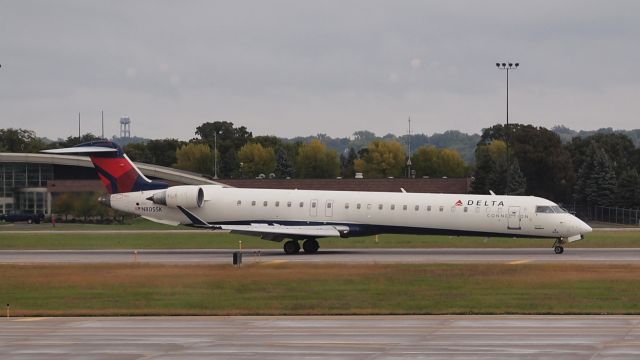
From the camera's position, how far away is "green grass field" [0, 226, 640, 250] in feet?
195

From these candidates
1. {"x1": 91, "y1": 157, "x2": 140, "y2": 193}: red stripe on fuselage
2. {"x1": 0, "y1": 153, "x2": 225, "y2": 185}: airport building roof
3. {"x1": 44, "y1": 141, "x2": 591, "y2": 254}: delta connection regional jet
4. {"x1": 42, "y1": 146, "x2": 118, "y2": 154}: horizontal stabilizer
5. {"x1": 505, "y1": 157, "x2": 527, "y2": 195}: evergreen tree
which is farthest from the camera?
{"x1": 505, "y1": 157, "x2": 527, "y2": 195}: evergreen tree

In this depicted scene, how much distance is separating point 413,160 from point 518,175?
55.7 meters

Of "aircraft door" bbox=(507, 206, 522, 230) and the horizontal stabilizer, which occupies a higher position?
the horizontal stabilizer

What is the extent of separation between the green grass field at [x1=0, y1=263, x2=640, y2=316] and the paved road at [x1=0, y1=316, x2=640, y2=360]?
2.12 metres

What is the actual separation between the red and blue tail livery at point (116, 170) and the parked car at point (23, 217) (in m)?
42.9

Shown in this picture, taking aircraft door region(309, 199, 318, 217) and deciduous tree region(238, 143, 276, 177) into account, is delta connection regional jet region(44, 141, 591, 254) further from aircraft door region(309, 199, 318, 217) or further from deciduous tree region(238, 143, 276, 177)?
deciduous tree region(238, 143, 276, 177)

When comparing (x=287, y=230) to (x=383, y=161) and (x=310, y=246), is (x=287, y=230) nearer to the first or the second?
(x=310, y=246)

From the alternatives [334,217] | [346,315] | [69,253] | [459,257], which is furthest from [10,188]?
[346,315]

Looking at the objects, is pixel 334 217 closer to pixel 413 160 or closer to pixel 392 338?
pixel 392 338

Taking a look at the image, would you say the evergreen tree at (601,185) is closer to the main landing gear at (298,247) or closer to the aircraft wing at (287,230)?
the main landing gear at (298,247)

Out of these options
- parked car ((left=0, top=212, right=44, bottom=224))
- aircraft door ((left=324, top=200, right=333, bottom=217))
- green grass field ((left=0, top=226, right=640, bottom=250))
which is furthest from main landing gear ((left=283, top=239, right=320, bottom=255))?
parked car ((left=0, top=212, right=44, bottom=224))

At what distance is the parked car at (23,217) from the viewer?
98125 millimetres

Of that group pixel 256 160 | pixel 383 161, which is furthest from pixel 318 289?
pixel 256 160

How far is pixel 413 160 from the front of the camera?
169250 millimetres
